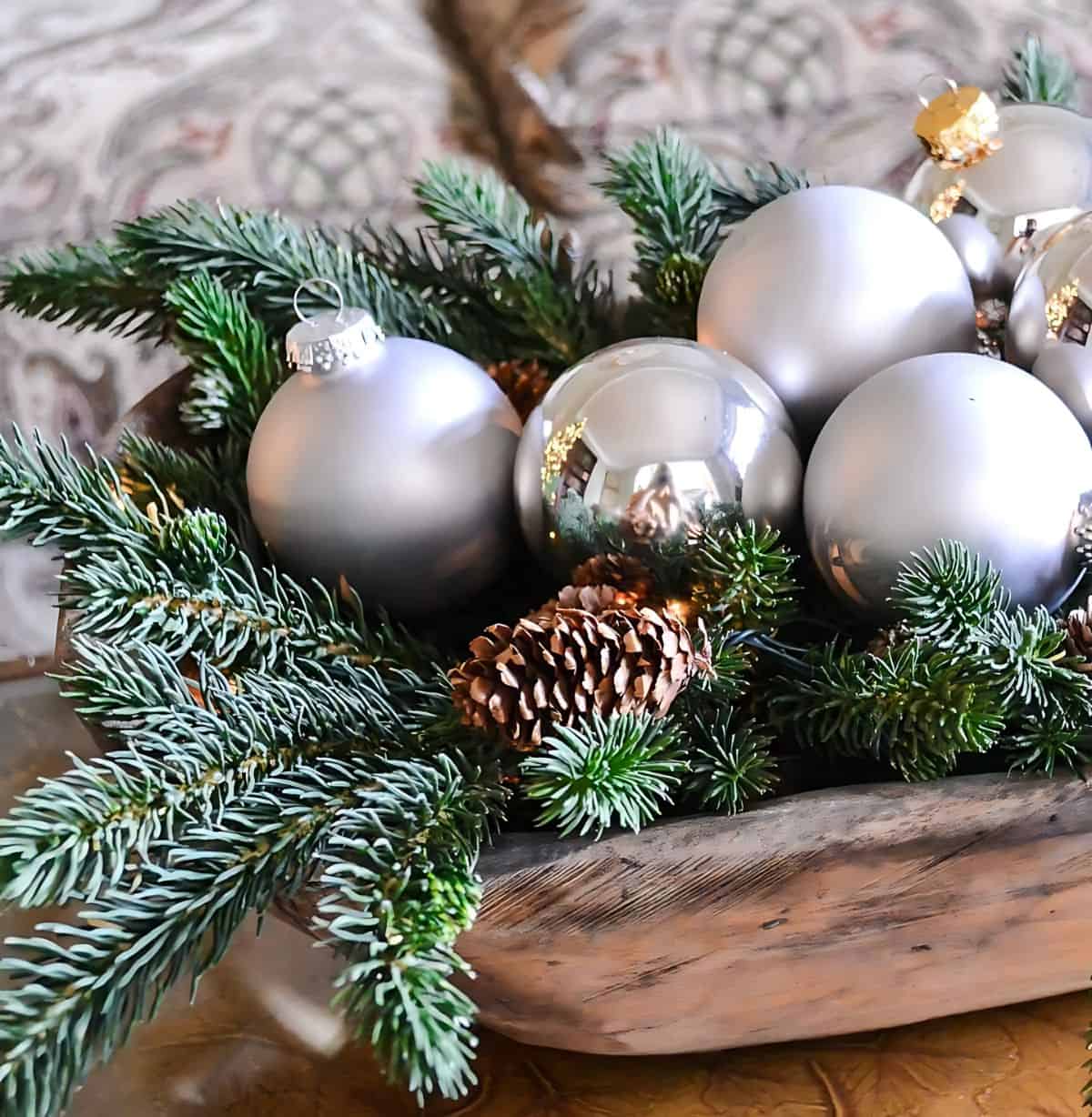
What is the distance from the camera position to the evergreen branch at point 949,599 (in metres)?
0.40

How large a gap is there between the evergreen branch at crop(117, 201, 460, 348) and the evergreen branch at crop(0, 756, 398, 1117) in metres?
0.28

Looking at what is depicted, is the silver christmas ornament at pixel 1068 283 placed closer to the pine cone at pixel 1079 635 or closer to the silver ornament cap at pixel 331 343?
the pine cone at pixel 1079 635

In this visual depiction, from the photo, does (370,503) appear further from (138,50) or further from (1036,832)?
(138,50)

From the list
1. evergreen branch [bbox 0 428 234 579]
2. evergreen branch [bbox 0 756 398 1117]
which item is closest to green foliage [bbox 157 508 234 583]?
evergreen branch [bbox 0 428 234 579]

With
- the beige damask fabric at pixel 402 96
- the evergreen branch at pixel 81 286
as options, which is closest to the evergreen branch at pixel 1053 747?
the evergreen branch at pixel 81 286

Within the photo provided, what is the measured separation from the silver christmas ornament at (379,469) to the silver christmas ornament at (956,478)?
14cm

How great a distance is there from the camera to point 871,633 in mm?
507

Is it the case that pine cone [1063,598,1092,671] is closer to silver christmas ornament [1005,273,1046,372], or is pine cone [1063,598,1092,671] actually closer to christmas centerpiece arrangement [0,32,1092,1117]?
christmas centerpiece arrangement [0,32,1092,1117]

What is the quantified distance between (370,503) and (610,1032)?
0.72ft

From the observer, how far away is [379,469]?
50cm

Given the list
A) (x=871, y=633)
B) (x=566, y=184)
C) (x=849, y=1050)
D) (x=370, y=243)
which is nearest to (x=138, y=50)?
(x=370, y=243)

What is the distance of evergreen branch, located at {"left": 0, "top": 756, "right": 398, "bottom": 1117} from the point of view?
0.32 meters

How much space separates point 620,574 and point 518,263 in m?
0.23

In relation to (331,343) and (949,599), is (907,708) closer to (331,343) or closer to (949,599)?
(949,599)
